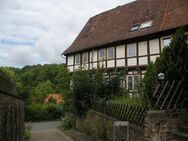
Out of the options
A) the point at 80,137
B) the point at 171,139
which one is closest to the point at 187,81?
the point at 171,139

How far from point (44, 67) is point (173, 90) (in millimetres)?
81681

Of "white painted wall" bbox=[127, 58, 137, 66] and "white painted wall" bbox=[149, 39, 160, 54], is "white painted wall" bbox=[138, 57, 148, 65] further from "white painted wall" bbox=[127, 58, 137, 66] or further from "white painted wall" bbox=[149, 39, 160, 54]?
"white painted wall" bbox=[149, 39, 160, 54]

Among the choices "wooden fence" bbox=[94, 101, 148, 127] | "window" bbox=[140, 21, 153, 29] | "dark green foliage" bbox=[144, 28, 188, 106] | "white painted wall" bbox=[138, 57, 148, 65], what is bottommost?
"wooden fence" bbox=[94, 101, 148, 127]

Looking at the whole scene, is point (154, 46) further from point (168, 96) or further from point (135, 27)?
point (168, 96)

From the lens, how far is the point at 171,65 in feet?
40.8

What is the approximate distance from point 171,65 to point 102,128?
7.05m

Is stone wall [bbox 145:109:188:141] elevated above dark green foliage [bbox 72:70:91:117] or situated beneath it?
situated beneath

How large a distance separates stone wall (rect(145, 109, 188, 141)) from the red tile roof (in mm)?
11366

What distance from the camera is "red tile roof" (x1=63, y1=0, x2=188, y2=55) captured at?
23312 mm

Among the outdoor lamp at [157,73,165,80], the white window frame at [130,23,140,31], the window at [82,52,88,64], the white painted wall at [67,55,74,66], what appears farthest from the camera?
the white painted wall at [67,55,74,66]

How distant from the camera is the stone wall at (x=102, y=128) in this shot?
13.3 metres

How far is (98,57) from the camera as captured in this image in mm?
28891

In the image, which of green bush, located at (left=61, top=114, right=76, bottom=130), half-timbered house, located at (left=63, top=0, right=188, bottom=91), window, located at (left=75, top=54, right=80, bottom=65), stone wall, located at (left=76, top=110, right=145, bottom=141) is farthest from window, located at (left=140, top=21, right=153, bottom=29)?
green bush, located at (left=61, top=114, right=76, bottom=130)

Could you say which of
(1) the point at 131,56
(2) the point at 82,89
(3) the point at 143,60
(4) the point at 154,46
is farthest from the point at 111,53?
(2) the point at 82,89
